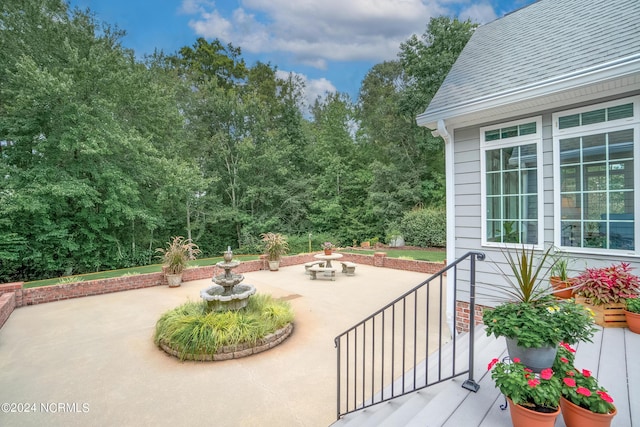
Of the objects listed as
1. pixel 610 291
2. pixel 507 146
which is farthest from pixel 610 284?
pixel 507 146

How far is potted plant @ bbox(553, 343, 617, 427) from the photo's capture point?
5.15 ft

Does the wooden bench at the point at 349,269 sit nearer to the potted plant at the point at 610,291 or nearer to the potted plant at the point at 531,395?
the potted plant at the point at 610,291

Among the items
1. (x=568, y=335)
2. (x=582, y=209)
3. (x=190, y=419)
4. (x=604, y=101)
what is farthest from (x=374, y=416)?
(x=604, y=101)

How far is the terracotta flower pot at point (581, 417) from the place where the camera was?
5.12ft

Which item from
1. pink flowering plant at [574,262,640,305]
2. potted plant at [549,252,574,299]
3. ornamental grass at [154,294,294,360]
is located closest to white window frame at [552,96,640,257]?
potted plant at [549,252,574,299]

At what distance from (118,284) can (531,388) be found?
30.7 ft

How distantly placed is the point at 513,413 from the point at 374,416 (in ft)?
3.85

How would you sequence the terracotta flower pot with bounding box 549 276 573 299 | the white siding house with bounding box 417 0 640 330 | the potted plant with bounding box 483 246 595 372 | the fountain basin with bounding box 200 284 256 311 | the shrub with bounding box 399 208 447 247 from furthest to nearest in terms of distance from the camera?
the shrub with bounding box 399 208 447 247 < the fountain basin with bounding box 200 284 256 311 < the terracotta flower pot with bounding box 549 276 573 299 < the white siding house with bounding box 417 0 640 330 < the potted plant with bounding box 483 246 595 372

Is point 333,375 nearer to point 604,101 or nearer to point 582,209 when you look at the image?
point 582,209

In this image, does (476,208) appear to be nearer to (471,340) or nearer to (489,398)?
(471,340)

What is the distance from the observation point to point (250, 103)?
17047 mm

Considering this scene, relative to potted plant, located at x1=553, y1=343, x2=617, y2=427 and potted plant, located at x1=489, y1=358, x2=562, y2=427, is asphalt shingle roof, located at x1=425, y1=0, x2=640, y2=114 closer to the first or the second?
potted plant, located at x1=553, y1=343, x2=617, y2=427

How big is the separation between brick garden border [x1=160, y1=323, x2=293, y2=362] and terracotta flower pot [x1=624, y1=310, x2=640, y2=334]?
429 centimetres

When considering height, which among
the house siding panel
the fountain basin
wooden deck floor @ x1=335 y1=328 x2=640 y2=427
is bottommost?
the fountain basin
